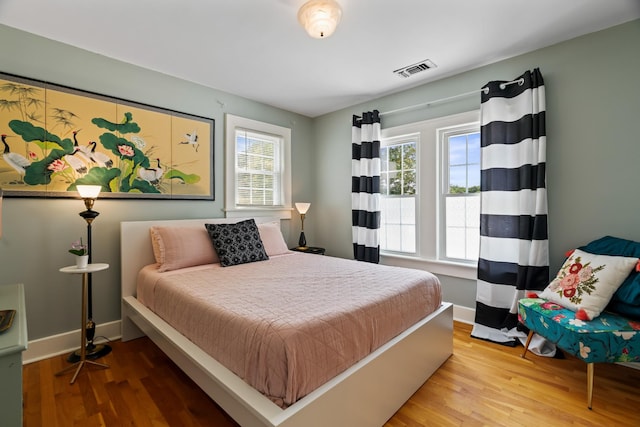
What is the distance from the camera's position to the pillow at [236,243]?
2662 millimetres

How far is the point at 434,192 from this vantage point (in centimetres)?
323

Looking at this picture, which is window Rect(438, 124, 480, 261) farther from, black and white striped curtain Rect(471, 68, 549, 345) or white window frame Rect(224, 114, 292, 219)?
white window frame Rect(224, 114, 292, 219)

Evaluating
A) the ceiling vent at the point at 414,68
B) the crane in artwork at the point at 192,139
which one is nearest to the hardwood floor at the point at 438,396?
the crane in artwork at the point at 192,139

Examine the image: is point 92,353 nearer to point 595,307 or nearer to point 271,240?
point 271,240

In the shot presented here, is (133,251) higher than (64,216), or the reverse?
(64,216)

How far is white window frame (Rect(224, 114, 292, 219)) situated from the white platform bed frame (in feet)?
4.87

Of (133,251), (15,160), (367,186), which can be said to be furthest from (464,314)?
(15,160)

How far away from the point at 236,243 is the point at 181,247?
47 centimetres

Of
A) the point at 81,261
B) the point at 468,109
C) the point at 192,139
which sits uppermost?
the point at 468,109

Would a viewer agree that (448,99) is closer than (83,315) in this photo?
No

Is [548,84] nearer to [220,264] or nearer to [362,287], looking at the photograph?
[362,287]

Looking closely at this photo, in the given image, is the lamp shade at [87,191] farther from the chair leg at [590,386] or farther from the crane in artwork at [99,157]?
the chair leg at [590,386]

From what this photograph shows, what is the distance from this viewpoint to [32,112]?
229 centimetres

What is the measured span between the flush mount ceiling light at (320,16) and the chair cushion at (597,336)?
2.51m
